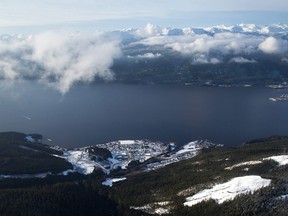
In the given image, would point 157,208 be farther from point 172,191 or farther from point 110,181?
point 110,181

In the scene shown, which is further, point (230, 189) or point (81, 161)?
point (81, 161)

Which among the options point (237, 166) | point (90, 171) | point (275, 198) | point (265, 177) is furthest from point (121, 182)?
point (275, 198)

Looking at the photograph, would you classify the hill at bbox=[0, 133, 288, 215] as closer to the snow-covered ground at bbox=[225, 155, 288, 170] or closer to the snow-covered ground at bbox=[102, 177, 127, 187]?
the snow-covered ground at bbox=[225, 155, 288, 170]

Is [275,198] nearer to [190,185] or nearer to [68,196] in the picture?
[190,185]

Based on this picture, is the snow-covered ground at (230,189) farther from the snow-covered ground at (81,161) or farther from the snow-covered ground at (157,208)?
the snow-covered ground at (81,161)

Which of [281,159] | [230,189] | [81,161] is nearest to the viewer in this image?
[230,189]

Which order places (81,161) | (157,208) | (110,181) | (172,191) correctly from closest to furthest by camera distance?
1. (157,208)
2. (172,191)
3. (110,181)
4. (81,161)

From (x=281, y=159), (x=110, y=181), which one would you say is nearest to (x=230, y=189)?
(x=281, y=159)

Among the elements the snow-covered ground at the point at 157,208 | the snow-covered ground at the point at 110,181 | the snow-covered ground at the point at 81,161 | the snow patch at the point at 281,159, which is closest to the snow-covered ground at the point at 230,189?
the snow-covered ground at the point at 157,208

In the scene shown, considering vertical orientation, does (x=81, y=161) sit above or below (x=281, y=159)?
below
